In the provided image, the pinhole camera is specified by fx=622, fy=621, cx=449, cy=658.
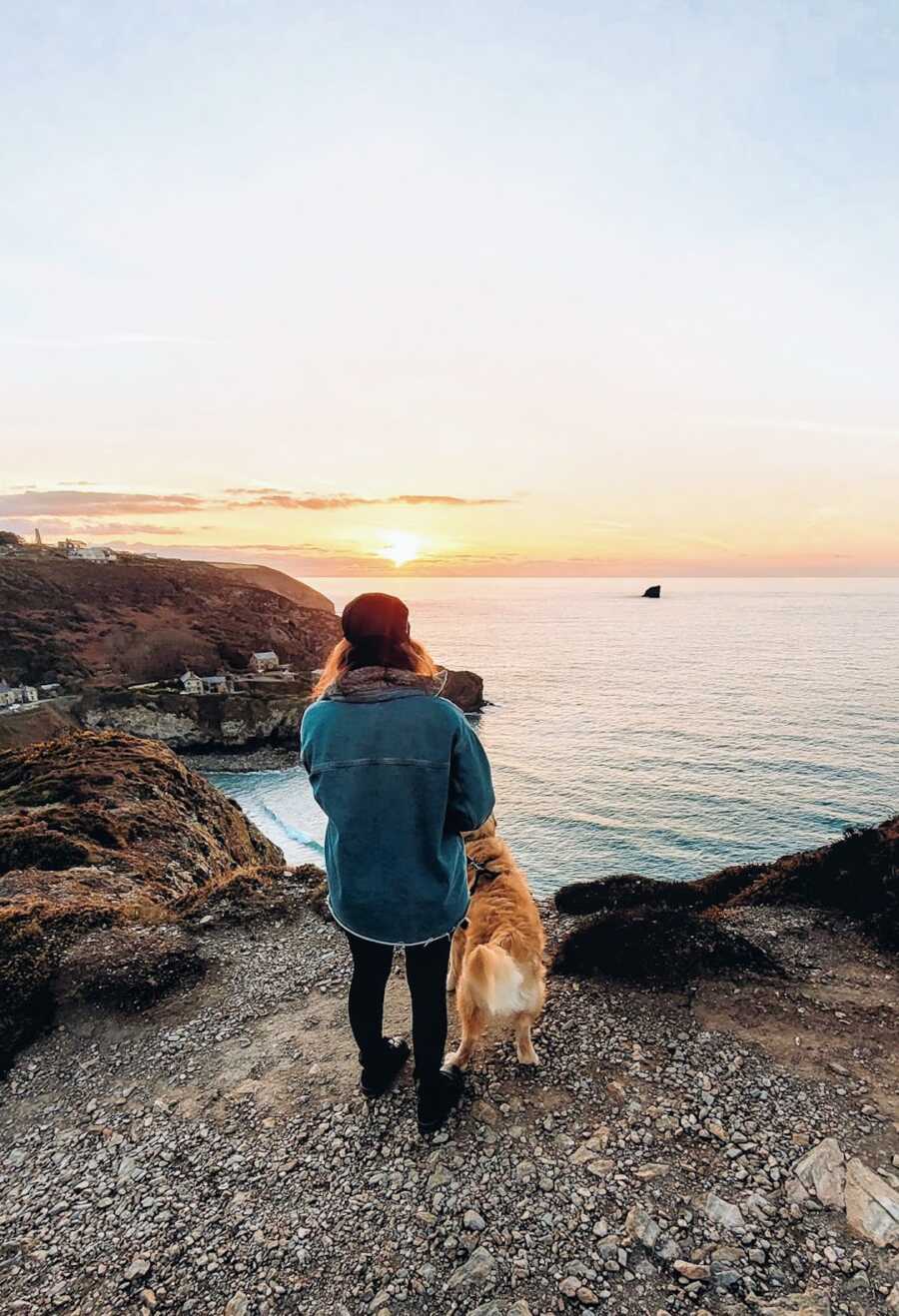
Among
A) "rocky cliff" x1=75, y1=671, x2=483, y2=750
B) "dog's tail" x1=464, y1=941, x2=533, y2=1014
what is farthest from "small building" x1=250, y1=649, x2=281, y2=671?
"dog's tail" x1=464, y1=941, x2=533, y2=1014

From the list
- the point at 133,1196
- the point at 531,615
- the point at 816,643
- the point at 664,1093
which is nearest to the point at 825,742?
the point at 664,1093

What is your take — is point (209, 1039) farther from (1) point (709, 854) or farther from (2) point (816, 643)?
(2) point (816, 643)

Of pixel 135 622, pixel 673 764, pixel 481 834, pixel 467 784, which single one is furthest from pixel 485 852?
pixel 135 622

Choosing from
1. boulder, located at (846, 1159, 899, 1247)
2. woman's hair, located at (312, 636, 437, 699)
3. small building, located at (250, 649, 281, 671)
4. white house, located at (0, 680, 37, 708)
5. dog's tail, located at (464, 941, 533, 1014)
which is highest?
woman's hair, located at (312, 636, 437, 699)

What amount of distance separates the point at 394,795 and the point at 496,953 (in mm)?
1534

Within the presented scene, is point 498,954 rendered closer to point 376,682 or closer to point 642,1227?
point 642,1227

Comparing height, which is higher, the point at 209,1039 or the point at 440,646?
the point at 209,1039

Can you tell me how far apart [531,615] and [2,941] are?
614 ft

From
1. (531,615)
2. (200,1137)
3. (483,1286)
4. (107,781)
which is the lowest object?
(531,615)

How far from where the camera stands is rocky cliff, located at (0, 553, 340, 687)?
2435 inches

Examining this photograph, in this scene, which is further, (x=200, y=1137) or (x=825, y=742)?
(x=825, y=742)

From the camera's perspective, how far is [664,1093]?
4.45m

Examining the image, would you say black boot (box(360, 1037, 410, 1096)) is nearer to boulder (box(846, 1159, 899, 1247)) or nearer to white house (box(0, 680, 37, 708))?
boulder (box(846, 1159, 899, 1247))

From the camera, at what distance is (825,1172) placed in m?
3.72
